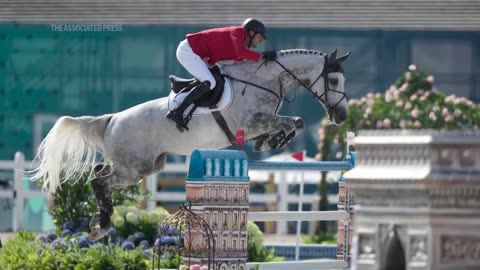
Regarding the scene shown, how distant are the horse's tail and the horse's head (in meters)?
1.46

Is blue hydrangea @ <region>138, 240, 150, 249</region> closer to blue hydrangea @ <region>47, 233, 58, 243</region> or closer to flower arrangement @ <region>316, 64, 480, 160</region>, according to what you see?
blue hydrangea @ <region>47, 233, 58, 243</region>

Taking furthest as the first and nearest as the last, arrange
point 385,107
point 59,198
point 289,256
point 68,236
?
1. point 385,107
2. point 289,256
3. point 59,198
4. point 68,236

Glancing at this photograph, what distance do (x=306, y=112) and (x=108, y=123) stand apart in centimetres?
1118

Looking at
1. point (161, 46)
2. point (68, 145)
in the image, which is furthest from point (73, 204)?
point (161, 46)

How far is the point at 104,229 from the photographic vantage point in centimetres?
1037

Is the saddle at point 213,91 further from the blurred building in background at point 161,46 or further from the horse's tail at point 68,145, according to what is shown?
the blurred building in background at point 161,46

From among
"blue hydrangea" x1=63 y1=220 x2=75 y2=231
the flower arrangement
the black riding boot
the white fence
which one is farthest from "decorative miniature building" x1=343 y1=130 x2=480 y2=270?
the flower arrangement

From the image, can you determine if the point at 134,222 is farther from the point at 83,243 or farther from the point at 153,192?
the point at 153,192

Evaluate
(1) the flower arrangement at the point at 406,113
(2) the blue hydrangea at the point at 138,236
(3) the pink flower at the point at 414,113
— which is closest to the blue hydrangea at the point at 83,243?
(2) the blue hydrangea at the point at 138,236

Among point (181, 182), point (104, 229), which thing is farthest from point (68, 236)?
point (181, 182)

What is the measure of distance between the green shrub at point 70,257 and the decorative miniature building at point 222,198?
170cm

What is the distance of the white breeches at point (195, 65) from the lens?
32.7 ft

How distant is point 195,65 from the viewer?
1004 cm

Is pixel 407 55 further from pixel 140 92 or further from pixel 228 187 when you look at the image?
pixel 228 187
